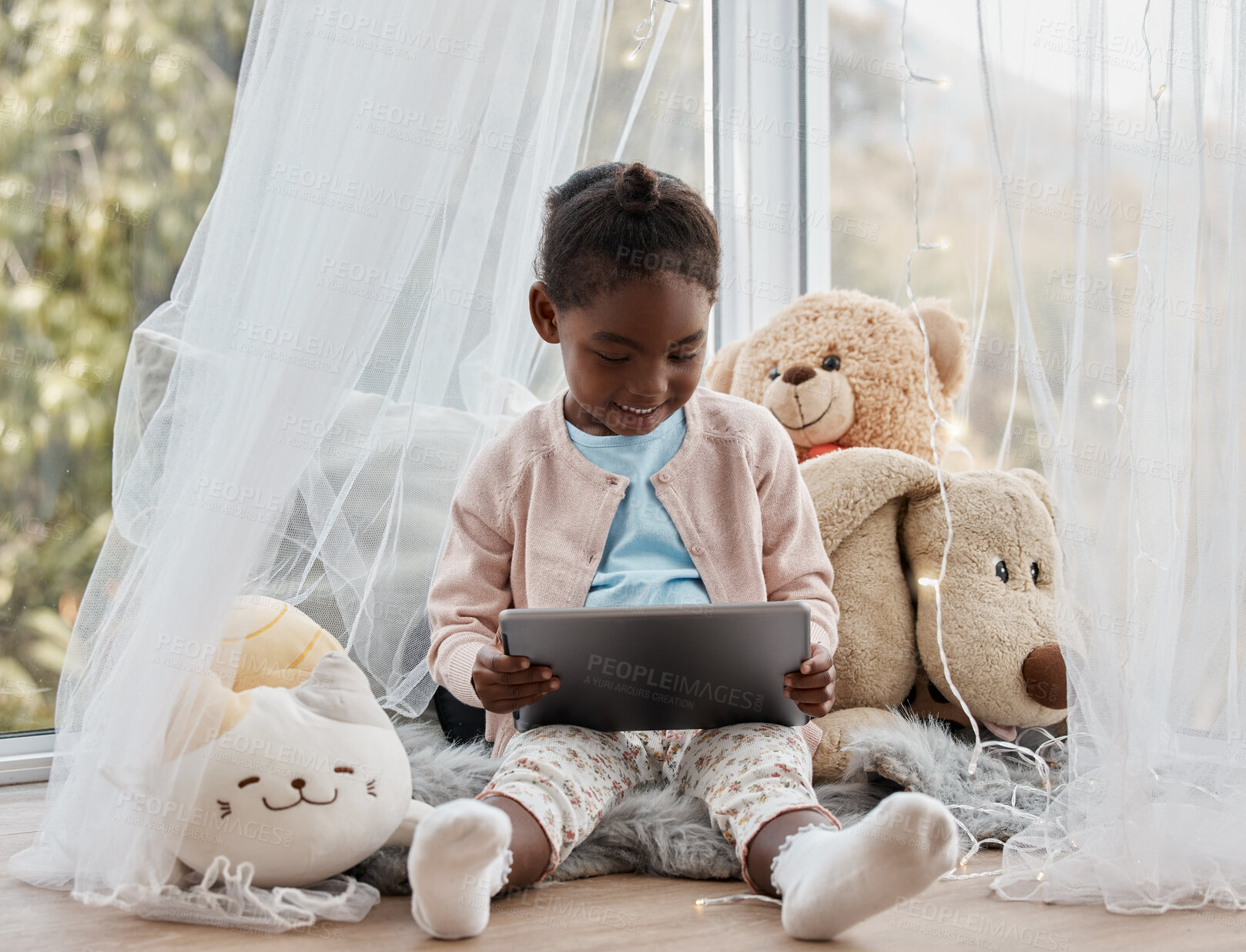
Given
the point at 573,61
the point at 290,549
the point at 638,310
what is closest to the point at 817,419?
the point at 638,310

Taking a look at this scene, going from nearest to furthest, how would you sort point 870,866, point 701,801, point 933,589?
point 870,866 → point 701,801 → point 933,589

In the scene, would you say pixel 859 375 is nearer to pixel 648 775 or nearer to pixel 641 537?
pixel 641 537

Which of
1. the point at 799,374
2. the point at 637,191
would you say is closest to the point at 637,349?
the point at 637,191

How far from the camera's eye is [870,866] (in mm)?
821

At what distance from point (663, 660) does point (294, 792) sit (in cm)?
37

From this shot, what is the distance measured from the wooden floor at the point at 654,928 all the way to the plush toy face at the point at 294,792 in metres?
0.06

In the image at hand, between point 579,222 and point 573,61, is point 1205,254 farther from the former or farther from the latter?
point 573,61

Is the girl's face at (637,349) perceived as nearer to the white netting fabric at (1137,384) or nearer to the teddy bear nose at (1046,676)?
the white netting fabric at (1137,384)

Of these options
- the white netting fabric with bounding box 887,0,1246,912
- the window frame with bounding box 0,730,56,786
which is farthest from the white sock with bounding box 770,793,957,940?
the window frame with bounding box 0,730,56,786

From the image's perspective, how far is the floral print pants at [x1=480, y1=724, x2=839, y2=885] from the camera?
3.42ft

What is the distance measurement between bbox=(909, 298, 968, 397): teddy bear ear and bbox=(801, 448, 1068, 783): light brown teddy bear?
0.20 metres

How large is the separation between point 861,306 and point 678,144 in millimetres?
525

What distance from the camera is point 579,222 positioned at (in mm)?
1245

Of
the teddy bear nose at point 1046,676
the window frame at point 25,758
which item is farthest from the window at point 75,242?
the teddy bear nose at point 1046,676
